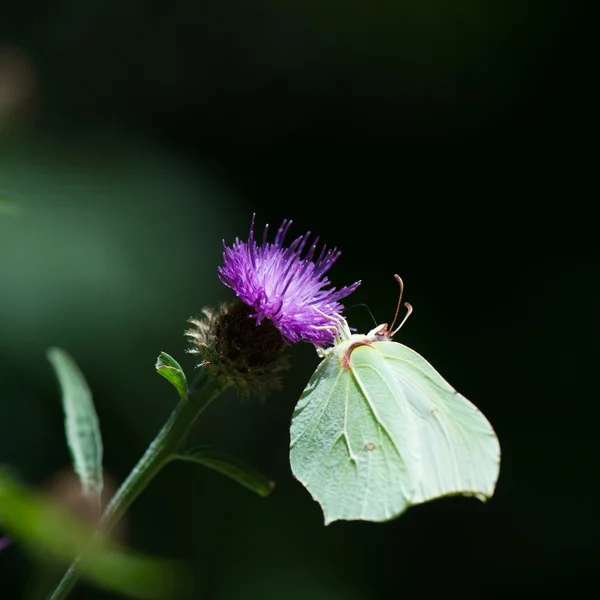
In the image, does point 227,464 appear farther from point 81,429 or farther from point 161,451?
point 81,429

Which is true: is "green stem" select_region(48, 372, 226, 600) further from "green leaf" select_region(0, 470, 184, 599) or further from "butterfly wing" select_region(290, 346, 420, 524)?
"green leaf" select_region(0, 470, 184, 599)

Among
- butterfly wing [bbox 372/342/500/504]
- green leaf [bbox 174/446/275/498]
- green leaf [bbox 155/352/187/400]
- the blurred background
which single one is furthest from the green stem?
the blurred background

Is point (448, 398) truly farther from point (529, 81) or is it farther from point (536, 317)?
point (529, 81)

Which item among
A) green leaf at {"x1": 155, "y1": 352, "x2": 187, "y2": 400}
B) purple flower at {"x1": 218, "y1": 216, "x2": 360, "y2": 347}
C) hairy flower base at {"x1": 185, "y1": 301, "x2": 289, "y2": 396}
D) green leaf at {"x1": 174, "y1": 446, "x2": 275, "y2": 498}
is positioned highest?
purple flower at {"x1": 218, "y1": 216, "x2": 360, "y2": 347}

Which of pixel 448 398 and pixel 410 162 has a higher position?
pixel 410 162

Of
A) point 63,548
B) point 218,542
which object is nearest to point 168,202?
point 218,542

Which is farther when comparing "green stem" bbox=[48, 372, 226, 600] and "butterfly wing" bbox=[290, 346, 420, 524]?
"butterfly wing" bbox=[290, 346, 420, 524]
